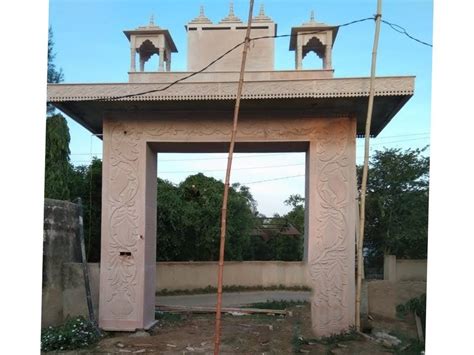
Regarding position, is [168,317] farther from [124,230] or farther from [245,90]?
[245,90]

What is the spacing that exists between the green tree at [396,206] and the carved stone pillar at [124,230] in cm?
770

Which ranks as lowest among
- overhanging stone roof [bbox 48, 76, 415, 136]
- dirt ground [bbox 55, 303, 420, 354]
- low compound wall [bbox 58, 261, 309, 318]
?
low compound wall [bbox 58, 261, 309, 318]

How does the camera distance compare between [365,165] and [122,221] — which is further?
[122,221]

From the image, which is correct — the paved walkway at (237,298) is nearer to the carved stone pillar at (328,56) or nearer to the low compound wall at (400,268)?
the low compound wall at (400,268)

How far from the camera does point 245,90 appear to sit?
17.0ft

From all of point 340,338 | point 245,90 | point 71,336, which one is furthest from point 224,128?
point 71,336

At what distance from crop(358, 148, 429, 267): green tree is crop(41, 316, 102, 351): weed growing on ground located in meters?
8.30

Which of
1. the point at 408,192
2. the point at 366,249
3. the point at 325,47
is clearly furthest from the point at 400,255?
the point at 325,47

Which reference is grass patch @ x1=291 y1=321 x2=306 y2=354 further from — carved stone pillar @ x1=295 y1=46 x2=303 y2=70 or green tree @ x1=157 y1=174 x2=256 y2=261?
green tree @ x1=157 y1=174 x2=256 y2=261

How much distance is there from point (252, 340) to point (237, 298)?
5574 mm

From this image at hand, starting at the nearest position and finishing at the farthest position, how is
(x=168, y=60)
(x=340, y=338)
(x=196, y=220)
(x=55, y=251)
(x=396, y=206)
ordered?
1. (x=340, y=338)
2. (x=55, y=251)
3. (x=168, y=60)
4. (x=396, y=206)
5. (x=196, y=220)

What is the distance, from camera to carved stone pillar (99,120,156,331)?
5594 millimetres

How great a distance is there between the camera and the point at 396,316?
5195 mm

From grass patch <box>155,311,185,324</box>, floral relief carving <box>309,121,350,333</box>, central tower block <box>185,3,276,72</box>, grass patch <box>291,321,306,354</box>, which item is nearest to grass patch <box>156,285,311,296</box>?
grass patch <box>155,311,185,324</box>
